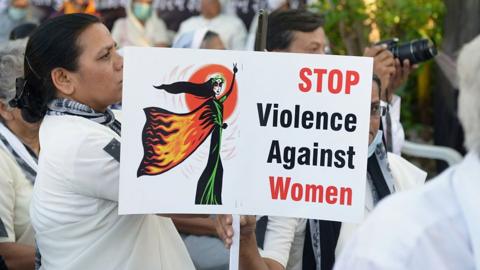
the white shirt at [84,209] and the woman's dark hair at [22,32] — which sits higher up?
the woman's dark hair at [22,32]

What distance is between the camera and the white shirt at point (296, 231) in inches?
123

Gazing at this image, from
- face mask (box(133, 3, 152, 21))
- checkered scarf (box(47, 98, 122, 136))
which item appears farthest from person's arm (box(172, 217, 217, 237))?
face mask (box(133, 3, 152, 21))

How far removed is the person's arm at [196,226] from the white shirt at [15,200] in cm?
61

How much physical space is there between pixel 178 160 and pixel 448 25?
218 inches

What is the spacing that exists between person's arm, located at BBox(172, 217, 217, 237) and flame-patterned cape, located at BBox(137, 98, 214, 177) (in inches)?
36.9

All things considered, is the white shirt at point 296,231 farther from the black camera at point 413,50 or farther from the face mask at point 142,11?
the face mask at point 142,11

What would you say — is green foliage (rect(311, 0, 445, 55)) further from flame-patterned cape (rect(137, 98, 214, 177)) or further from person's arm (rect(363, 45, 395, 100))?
flame-patterned cape (rect(137, 98, 214, 177))

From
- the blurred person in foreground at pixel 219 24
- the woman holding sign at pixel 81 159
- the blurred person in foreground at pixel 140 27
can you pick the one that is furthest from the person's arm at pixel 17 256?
the blurred person in foreground at pixel 140 27

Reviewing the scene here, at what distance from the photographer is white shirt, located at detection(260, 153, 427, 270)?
3.13 meters

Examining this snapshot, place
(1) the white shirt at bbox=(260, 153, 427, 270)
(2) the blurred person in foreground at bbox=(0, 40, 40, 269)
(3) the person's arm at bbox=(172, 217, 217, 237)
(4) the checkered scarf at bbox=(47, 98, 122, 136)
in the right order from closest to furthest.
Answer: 1. (4) the checkered scarf at bbox=(47, 98, 122, 136)
2. (1) the white shirt at bbox=(260, 153, 427, 270)
3. (2) the blurred person in foreground at bbox=(0, 40, 40, 269)
4. (3) the person's arm at bbox=(172, 217, 217, 237)

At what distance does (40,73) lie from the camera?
312 centimetres

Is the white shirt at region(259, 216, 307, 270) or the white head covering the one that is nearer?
the white shirt at region(259, 216, 307, 270)

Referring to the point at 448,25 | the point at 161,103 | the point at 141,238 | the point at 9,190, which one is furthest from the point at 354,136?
the point at 448,25

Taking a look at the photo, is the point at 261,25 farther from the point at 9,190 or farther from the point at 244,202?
the point at 9,190
